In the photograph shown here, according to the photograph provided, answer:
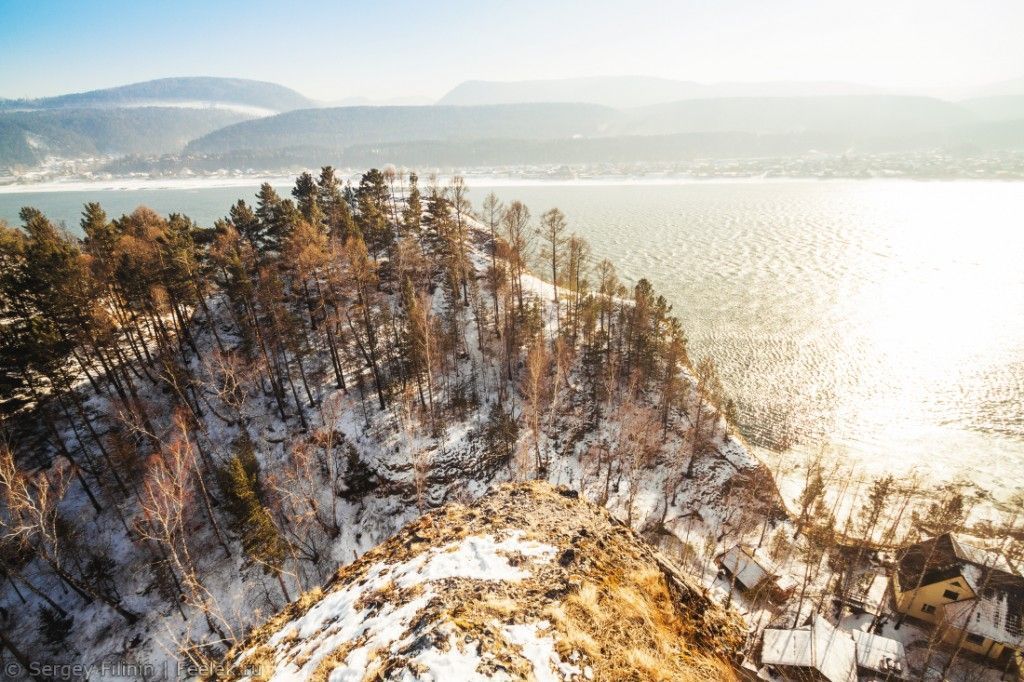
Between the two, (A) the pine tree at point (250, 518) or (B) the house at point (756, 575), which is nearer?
(A) the pine tree at point (250, 518)

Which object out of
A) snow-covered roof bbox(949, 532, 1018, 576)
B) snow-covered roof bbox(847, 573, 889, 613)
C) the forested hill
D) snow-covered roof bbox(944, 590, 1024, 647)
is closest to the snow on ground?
the forested hill

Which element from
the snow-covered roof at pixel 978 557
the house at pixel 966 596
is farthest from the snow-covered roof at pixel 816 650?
the snow-covered roof at pixel 978 557

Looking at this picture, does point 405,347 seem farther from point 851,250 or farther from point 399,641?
point 851,250

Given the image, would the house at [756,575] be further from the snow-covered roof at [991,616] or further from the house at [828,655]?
the snow-covered roof at [991,616]

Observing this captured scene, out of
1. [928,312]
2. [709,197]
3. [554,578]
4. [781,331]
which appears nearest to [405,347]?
[554,578]

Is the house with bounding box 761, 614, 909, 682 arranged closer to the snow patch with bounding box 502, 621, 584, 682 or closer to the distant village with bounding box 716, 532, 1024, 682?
the distant village with bounding box 716, 532, 1024, 682

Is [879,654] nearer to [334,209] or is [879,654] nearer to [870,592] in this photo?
[870,592]

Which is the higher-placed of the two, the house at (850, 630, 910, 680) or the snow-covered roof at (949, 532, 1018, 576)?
the snow-covered roof at (949, 532, 1018, 576)
